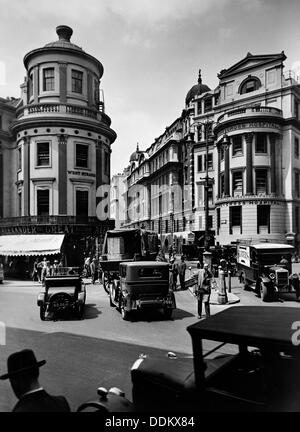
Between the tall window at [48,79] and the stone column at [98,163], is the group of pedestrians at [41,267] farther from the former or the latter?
the tall window at [48,79]

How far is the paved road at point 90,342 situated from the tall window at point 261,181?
23.4 meters

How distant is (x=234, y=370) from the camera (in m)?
A: 4.04

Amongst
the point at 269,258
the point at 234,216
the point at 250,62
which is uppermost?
the point at 250,62

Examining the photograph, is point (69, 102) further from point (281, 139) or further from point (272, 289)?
point (281, 139)

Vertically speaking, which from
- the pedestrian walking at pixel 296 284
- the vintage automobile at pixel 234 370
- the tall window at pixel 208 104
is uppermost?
the tall window at pixel 208 104

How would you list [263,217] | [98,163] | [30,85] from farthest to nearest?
[263,217]
[98,163]
[30,85]

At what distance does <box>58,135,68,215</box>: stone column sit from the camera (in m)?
26.8

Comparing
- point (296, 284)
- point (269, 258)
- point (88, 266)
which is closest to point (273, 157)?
point (269, 258)

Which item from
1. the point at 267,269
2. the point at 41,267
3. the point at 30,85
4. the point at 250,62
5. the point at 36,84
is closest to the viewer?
the point at 267,269

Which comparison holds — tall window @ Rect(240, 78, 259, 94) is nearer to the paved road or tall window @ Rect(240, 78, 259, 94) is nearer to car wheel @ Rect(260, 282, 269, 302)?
car wheel @ Rect(260, 282, 269, 302)

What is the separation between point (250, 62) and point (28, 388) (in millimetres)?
40988

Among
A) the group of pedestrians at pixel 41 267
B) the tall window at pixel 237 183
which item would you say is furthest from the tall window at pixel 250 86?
the group of pedestrians at pixel 41 267

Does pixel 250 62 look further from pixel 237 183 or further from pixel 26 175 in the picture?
pixel 26 175

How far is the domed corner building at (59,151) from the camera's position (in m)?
26.5
